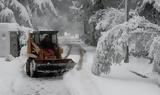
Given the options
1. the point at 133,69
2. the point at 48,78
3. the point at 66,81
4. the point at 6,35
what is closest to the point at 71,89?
the point at 66,81

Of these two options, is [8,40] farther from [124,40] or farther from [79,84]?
[124,40]

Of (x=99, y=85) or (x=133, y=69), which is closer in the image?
(x=99, y=85)

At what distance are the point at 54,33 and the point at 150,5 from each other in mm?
4994

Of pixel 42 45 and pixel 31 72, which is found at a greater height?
pixel 42 45

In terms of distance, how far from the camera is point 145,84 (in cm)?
1438

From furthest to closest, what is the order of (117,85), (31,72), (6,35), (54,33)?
(6,35) → (54,33) → (31,72) → (117,85)

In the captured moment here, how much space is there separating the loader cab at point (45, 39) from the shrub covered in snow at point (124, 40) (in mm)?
3570

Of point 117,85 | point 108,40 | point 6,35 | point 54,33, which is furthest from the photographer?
point 6,35

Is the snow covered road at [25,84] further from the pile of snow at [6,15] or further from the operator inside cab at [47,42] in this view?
the pile of snow at [6,15]

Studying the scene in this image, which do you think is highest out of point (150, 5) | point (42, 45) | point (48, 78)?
point (150, 5)

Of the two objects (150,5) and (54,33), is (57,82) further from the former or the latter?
(150,5)

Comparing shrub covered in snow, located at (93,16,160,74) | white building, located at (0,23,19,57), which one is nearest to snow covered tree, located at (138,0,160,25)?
shrub covered in snow, located at (93,16,160,74)

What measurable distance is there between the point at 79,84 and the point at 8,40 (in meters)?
12.7

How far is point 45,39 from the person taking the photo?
18.9 metres
